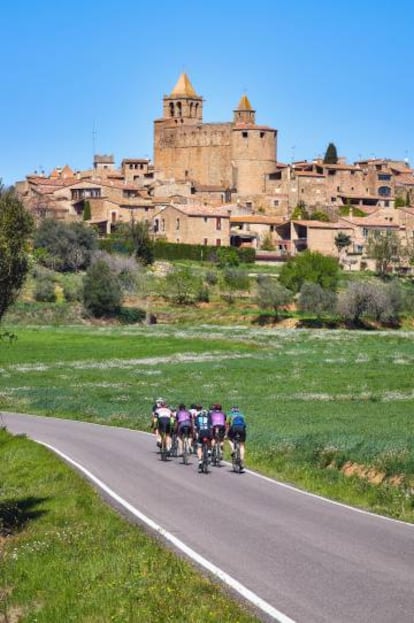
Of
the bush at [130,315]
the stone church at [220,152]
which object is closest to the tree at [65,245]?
the bush at [130,315]

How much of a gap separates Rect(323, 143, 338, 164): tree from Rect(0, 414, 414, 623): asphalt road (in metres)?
146

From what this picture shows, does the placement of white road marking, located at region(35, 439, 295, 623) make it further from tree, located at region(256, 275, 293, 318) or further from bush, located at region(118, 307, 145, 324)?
tree, located at region(256, 275, 293, 318)

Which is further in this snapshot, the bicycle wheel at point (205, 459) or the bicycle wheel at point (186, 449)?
the bicycle wheel at point (186, 449)

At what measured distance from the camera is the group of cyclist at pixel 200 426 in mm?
27250

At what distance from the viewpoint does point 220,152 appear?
15888cm

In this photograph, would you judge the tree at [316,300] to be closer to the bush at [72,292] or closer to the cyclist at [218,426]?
the bush at [72,292]

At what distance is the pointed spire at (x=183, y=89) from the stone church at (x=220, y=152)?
6511 mm

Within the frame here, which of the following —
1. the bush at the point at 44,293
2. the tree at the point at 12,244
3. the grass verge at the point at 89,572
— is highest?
the tree at the point at 12,244

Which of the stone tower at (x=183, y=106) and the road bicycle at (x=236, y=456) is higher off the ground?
the stone tower at (x=183, y=106)

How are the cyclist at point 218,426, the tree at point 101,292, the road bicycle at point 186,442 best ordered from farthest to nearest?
→ the tree at point 101,292 → the road bicycle at point 186,442 → the cyclist at point 218,426

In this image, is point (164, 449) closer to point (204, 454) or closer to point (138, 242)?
point (204, 454)

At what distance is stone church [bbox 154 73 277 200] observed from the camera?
15675 cm

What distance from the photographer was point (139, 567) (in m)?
15.9

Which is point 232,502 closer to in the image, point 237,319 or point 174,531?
point 174,531
